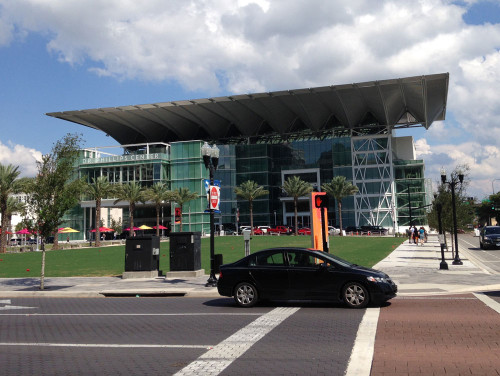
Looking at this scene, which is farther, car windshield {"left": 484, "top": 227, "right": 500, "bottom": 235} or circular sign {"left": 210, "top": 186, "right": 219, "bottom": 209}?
car windshield {"left": 484, "top": 227, "right": 500, "bottom": 235}

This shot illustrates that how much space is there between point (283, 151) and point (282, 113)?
332 inches

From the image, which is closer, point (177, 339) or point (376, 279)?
point (177, 339)

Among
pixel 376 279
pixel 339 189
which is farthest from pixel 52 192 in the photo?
pixel 339 189

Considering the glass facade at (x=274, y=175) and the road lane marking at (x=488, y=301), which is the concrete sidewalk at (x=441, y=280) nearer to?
the road lane marking at (x=488, y=301)

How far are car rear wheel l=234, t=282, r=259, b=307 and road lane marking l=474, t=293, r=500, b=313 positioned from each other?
548cm

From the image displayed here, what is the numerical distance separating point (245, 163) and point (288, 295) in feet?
283

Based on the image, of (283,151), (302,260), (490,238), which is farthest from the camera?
(283,151)

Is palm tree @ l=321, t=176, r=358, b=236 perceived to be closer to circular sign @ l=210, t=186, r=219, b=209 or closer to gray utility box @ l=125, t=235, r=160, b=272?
gray utility box @ l=125, t=235, r=160, b=272

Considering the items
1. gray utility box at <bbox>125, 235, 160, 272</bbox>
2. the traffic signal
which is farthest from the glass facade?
the traffic signal

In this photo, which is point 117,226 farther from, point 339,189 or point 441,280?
point 441,280

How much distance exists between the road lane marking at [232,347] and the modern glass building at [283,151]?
250 feet

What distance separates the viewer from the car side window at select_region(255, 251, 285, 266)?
1166cm

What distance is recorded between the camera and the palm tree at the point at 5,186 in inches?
2039

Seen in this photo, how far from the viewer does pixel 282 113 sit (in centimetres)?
9412
